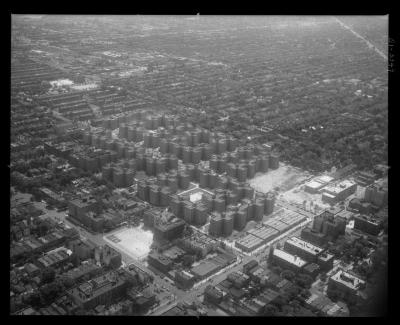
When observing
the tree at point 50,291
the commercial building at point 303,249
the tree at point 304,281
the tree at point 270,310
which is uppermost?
the commercial building at point 303,249

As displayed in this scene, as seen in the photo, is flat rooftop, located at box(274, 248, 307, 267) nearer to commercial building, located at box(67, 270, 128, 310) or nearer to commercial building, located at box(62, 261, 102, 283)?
commercial building, located at box(67, 270, 128, 310)

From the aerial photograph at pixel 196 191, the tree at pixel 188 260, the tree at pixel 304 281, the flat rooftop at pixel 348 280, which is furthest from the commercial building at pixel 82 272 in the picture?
the flat rooftop at pixel 348 280

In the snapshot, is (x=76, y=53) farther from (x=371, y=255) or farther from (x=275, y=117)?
(x=371, y=255)

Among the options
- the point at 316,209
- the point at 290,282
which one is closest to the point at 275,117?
the point at 316,209

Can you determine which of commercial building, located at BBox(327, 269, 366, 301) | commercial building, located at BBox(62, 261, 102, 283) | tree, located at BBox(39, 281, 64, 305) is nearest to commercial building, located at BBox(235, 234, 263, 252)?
commercial building, located at BBox(327, 269, 366, 301)

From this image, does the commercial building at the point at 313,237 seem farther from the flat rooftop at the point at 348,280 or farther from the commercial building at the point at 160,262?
the commercial building at the point at 160,262

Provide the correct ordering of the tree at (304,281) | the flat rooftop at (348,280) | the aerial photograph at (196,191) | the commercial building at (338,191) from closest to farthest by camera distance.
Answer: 1. the aerial photograph at (196,191)
2. the flat rooftop at (348,280)
3. the tree at (304,281)
4. the commercial building at (338,191)
